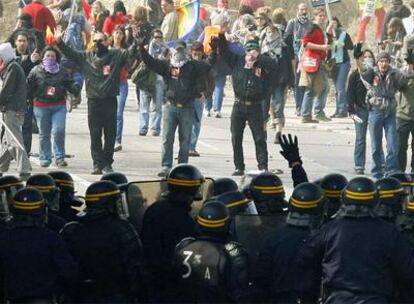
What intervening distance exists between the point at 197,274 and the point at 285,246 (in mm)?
677

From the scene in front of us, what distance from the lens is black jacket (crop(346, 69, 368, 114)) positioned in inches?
844

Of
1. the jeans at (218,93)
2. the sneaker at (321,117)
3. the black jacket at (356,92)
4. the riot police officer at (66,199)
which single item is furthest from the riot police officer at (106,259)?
the sneaker at (321,117)

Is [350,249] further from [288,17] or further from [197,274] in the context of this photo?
[288,17]

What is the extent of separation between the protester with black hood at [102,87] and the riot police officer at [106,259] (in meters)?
9.36

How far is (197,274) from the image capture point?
1095cm

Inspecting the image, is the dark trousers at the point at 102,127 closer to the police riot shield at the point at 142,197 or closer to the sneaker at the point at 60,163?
the sneaker at the point at 60,163

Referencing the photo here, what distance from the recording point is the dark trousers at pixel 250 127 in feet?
69.2

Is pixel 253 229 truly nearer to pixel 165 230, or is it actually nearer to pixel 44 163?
pixel 165 230

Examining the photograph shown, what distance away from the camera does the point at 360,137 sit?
21.8m

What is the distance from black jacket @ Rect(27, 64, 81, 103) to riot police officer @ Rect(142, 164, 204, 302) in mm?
9015

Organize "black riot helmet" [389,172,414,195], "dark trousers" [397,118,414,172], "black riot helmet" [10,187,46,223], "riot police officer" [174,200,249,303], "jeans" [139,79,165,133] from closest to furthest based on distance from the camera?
1. "riot police officer" [174,200,249,303]
2. "black riot helmet" [10,187,46,223]
3. "black riot helmet" [389,172,414,195]
4. "dark trousers" [397,118,414,172]
5. "jeans" [139,79,165,133]

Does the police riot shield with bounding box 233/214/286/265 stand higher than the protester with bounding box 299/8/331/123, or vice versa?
the protester with bounding box 299/8/331/123

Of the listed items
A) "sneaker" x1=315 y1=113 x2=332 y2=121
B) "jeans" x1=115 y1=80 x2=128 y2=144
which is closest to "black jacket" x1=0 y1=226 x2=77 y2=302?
"jeans" x1=115 y1=80 x2=128 y2=144

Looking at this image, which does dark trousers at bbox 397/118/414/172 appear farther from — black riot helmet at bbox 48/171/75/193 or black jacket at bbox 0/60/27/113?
black riot helmet at bbox 48/171/75/193
